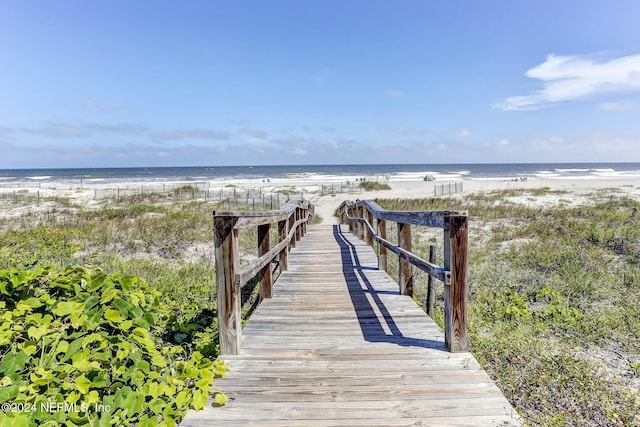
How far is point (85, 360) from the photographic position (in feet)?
7.59

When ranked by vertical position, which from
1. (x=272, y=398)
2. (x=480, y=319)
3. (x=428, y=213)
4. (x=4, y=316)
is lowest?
(x=480, y=319)

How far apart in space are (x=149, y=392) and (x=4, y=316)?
4.09 ft

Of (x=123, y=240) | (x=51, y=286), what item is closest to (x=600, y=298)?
(x=51, y=286)

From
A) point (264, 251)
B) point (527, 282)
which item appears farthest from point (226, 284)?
point (527, 282)

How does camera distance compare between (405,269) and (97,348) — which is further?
(405,269)

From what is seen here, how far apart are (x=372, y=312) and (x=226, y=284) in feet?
6.17

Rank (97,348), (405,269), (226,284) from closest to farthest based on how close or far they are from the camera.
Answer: (97,348) < (226,284) < (405,269)

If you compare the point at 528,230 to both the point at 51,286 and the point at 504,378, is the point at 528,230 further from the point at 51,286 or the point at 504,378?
the point at 51,286

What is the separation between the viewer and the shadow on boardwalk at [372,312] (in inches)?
129

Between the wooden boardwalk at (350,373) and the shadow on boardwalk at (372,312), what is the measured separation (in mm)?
12

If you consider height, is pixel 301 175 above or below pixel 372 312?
above

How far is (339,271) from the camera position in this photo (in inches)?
246

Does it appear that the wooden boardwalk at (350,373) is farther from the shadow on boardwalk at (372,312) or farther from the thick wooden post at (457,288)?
the thick wooden post at (457,288)

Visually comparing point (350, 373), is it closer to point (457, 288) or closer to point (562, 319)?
point (457, 288)
